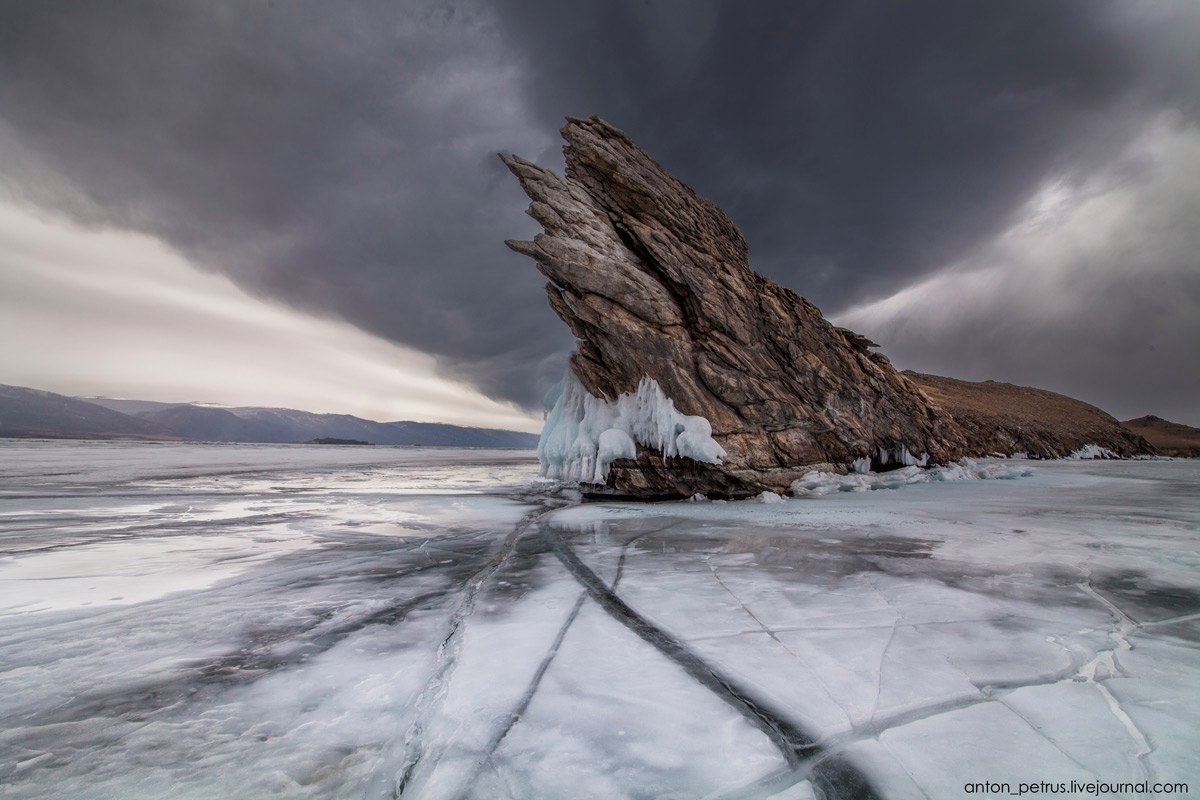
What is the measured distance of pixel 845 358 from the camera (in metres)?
17.3

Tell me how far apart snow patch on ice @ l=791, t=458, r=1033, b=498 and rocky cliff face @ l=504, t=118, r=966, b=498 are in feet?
1.75

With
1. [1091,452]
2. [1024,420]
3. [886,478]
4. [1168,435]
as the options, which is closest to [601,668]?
[886,478]

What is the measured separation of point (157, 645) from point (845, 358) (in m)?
19.1

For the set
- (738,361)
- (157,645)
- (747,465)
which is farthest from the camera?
(738,361)

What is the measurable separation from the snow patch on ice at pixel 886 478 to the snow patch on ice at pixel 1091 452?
38447mm

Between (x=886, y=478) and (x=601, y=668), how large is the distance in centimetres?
1619

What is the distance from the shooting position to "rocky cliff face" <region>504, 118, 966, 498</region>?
12.5 metres

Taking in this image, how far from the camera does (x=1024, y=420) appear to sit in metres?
45.2

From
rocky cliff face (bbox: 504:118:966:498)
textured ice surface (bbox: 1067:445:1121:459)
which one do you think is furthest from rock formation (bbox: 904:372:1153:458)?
rocky cliff face (bbox: 504:118:966:498)

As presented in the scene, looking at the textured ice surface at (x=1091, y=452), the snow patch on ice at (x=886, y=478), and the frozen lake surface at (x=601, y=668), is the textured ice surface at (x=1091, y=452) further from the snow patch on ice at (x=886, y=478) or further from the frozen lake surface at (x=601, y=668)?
the frozen lake surface at (x=601, y=668)

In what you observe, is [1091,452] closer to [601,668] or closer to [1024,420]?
[1024,420]

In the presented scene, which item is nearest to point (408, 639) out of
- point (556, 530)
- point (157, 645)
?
point (157, 645)

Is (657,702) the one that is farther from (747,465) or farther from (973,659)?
(747,465)

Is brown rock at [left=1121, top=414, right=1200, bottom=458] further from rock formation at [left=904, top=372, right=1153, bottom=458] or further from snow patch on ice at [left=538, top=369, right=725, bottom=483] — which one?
snow patch on ice at [left=538, top=369, right=725, bottom=483]
